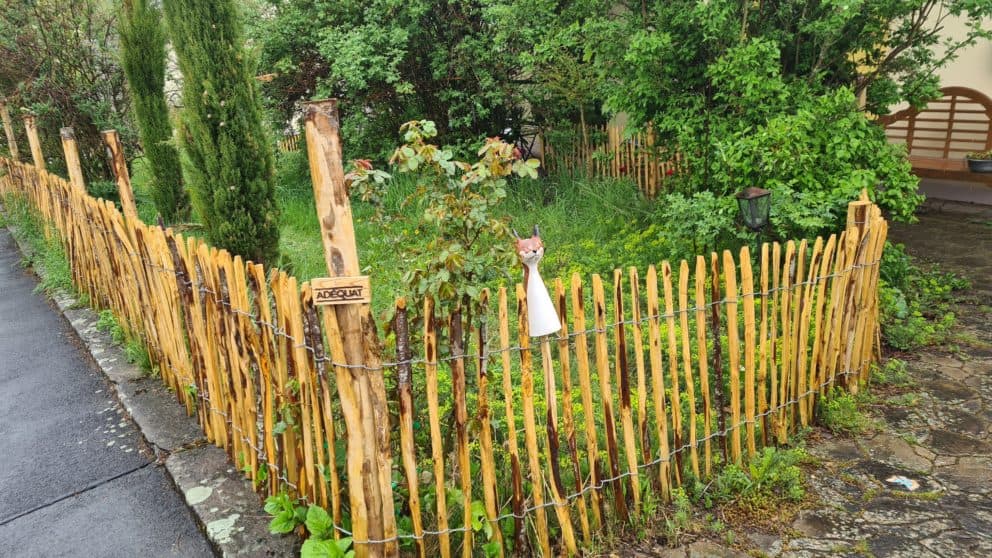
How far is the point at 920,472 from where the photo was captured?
130 inches

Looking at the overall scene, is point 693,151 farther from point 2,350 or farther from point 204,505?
point 2,350

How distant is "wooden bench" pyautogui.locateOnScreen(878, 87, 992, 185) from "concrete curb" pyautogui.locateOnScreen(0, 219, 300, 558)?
8.01 m

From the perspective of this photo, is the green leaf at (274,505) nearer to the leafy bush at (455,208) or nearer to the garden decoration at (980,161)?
the leafy bush at (455,208)

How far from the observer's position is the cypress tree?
5.74 m

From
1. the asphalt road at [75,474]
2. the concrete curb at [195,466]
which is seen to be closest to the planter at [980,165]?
the concrete curb at [195,466]

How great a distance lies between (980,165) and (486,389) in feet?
25.9

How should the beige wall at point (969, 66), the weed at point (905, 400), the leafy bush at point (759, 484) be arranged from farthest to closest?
the beige wall at point (969, 66)
the weed at point (905, 400)
the leafy bush at point (759, 484)

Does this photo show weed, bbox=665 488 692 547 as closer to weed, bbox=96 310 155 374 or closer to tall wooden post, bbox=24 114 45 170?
weed, bbox=96 310 155 374

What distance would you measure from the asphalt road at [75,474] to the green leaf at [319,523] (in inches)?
25.5

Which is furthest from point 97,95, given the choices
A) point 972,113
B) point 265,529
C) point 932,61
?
point 972,113

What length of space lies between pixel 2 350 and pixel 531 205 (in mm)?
5338

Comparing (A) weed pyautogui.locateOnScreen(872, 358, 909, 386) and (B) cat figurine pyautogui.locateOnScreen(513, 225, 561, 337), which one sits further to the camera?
(A) weed pyautogui.locateOnScreen(872, 358, 909, 386)

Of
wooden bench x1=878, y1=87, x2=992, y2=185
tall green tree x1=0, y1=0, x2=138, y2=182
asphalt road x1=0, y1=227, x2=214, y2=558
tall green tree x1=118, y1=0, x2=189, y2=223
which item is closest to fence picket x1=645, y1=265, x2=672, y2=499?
asphalt road x1=0, y1=227, x2=214, y2=558

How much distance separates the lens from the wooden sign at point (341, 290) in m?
2.31
